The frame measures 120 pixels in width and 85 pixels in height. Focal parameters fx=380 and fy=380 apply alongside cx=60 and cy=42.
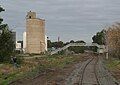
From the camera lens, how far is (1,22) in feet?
185

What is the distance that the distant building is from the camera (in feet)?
407

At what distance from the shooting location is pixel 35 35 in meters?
125

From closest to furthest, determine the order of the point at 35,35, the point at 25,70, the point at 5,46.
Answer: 1. the point at 25,70
2. the point at 5,46
3. the point at 35,35

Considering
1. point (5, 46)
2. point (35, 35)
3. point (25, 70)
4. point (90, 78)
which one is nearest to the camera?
point (90, 78)

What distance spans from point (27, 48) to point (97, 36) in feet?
228

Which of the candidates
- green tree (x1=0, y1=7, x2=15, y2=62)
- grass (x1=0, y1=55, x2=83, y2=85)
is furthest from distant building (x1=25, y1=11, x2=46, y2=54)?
green tree (x1=0, y1=7, x2=15, y2=62)

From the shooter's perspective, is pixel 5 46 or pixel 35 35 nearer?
pixel 5 46

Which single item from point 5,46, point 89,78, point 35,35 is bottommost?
point 89,78

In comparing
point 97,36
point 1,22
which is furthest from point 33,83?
point 97,36

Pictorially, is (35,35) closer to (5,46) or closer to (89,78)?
(5,46)

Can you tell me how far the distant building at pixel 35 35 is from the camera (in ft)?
407

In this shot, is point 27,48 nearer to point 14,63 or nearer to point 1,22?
point 1,22

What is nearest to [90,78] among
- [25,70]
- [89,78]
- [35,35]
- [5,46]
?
[89,78]

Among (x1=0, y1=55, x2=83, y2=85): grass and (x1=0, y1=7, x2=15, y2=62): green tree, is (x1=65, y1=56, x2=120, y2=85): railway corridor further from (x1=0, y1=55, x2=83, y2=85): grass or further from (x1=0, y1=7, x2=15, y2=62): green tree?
(x1=0, y1=7, x2=15, y2=62): green tree
